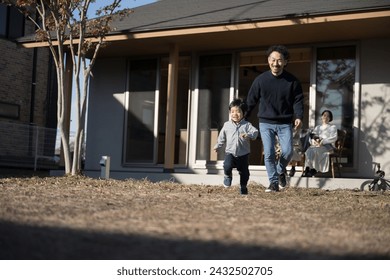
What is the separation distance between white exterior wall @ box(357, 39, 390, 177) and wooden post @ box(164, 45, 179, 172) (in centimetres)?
319

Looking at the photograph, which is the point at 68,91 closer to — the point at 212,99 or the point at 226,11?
the point at 212,99

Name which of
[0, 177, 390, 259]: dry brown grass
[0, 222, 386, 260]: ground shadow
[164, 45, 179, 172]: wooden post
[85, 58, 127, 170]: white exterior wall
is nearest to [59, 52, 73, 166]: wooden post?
[85, 58, 127, 170]: white exterior wall

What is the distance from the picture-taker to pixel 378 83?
9.72 m

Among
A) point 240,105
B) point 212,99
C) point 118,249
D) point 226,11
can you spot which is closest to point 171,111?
point 212,99

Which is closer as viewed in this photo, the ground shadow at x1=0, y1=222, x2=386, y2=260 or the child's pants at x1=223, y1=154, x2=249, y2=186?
the ground shadow at x1=0, y1=222, x2=386, y2=260

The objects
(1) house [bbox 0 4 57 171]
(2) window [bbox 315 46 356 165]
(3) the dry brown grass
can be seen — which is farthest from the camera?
(1) house [bbox 0 4 57 171]

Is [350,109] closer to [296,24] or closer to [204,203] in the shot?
[296,24]

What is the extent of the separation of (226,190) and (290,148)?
120cm

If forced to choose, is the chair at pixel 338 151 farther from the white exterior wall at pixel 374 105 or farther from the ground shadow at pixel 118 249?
the ground shadow at pixel 118 249

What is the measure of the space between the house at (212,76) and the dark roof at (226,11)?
0.02m

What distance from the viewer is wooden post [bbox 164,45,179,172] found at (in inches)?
416

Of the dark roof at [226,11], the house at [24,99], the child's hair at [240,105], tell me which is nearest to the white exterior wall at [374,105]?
the dark roof at [226,11]

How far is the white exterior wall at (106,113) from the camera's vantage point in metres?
12.0

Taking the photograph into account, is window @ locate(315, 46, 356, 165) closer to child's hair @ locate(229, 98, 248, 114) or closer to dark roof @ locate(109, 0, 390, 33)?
dark roof @ locate(109, 0, 390, 33)
